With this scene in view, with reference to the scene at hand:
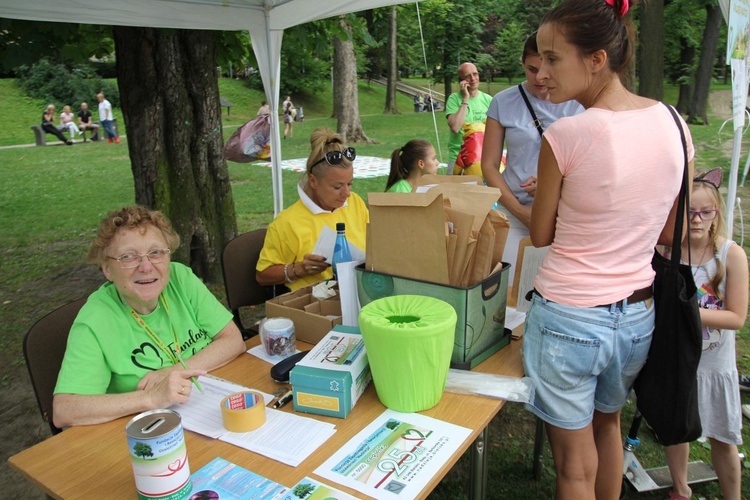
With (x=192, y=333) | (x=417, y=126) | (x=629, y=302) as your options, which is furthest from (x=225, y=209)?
(x=417, y=126)

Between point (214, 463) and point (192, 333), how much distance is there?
27.4 inches

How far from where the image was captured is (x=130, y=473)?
1.28 m

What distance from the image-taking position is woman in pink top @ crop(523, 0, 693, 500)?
4.42 feet

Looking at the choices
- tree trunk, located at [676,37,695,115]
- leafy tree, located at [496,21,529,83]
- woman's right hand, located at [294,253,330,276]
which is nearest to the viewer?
woman's right hand, located at [294,253,330,276]

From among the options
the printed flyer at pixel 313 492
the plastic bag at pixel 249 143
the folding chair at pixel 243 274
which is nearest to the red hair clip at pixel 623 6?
the printed flyer at pixel 313 492

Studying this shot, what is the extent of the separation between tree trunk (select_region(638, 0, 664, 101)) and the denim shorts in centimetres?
869

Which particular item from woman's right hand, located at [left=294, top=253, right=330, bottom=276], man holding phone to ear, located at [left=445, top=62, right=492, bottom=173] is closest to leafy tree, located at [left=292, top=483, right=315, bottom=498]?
woman's right hand, located at [left=294, top=253, right=330, bottom=276]

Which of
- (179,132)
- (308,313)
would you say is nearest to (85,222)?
(179,132)

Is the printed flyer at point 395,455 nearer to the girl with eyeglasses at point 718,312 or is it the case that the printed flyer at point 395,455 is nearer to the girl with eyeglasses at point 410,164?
the girl with eyeglasses at point 718,312

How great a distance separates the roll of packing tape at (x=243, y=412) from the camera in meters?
1.41

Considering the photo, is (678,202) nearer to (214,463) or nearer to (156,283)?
(214,463)

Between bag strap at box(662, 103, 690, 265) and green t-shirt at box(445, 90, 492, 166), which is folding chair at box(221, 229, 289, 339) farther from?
green t-shirt at box(445, 90, 492, 166)

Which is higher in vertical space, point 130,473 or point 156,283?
point 156,283

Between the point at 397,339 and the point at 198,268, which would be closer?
the point at 397,339
